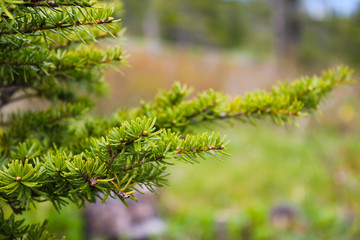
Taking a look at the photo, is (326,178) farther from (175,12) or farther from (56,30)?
(175,12)

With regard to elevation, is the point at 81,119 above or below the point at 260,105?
below

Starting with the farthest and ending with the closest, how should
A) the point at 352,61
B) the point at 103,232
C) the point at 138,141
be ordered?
the point at 352,61 → the point at 103,232 → the point at 138,141

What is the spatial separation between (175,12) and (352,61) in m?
24.3

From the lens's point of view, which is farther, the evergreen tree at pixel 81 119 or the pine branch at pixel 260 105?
the pine branch at pixel 260 105

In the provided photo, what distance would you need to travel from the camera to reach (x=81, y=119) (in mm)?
990

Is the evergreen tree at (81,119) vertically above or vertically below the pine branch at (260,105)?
below

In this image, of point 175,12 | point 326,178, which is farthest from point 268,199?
point 175,12

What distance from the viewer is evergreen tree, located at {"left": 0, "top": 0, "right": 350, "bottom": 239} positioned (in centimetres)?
63

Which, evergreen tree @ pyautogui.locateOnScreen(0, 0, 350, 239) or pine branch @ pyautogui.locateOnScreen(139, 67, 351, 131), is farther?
pine branch @ pyautogui.locateOnScreen(139, 67, 351, 131)

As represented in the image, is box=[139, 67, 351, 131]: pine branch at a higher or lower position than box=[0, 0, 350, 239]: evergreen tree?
higher

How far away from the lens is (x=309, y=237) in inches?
114

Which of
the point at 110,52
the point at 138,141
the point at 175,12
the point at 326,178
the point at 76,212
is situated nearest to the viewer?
the point at 138,141

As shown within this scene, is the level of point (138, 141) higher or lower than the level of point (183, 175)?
lower

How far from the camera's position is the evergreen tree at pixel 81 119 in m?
0.63
